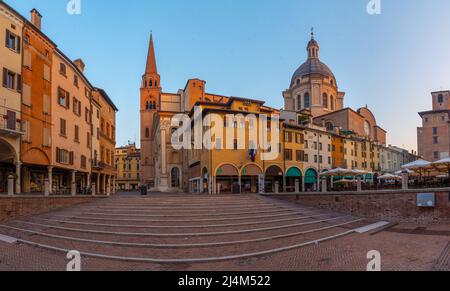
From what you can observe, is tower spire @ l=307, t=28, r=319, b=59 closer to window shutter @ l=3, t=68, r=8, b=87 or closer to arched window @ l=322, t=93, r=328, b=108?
arched window @ l=322, t=93, r=328, b=108

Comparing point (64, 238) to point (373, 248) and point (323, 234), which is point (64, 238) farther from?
point (373, 248)

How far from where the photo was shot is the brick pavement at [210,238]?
32.3 feet

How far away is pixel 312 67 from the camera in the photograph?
73688mm

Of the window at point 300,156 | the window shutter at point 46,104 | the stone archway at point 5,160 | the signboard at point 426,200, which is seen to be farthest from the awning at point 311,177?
the stone archway at point 5,160

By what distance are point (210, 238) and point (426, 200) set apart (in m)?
15.0

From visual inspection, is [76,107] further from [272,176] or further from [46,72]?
[272,176]

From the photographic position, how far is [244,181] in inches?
1511

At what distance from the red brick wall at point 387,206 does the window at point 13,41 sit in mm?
26085

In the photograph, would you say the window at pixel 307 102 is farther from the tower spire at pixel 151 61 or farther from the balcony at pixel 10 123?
the balcony at pixel 10 123

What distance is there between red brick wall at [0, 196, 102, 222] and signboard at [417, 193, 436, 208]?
24000mm

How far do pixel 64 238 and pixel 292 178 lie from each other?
35.2m

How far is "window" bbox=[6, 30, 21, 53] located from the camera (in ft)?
69.1

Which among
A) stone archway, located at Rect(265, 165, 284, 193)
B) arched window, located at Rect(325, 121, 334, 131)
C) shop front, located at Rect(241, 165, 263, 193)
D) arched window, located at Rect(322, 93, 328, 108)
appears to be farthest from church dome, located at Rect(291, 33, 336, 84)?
shop front, located at Rect(241, 165, 263, 193)
